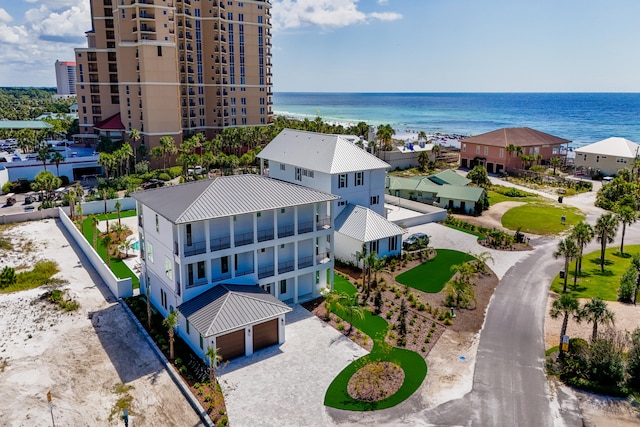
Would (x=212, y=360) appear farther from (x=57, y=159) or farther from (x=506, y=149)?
(x=506, y=149)

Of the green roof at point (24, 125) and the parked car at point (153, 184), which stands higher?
the green roof at point (24, 125)

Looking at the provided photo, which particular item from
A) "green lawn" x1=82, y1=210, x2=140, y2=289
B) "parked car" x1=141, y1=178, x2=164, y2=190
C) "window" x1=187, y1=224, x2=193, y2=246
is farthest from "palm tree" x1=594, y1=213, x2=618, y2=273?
"parked car" x1=141, y1=178, x2=164, y2=190

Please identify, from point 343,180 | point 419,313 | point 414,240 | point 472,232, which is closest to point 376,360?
point 419,313

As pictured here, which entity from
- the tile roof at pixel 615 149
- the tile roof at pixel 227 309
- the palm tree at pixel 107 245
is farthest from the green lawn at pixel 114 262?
the tile roof at pixel 615 149

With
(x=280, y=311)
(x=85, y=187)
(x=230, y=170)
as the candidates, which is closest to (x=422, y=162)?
(x=230, y=170)

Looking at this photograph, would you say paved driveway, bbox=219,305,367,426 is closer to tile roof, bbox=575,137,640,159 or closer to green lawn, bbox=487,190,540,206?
green lawn, bbox=487,190,540,206

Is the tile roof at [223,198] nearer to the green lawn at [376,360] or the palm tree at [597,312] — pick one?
the green lawn at [376,360]
